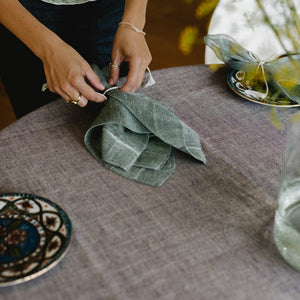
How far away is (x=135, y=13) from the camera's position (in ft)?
3.34

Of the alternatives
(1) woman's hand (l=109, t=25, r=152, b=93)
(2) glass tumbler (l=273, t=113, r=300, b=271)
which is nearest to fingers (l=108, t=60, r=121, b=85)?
(1) woman's hand (l=109, t=25, r=152, b=93)

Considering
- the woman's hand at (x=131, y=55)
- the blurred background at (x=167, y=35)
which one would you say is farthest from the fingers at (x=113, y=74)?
the blurred background at (x=167, y=35)

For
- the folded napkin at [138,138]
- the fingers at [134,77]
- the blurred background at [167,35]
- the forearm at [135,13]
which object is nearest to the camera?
the folded napkin at [138,138]

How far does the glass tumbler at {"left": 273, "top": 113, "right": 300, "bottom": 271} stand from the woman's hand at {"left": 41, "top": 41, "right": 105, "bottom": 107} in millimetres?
416

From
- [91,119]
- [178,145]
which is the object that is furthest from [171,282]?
[91,119]

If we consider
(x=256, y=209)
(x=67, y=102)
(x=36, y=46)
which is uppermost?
(x=36, y=46)

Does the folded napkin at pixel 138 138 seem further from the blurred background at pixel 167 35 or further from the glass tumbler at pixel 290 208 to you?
the blurred background at pixel 167 35

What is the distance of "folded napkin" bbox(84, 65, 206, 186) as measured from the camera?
75cm

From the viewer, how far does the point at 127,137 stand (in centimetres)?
78

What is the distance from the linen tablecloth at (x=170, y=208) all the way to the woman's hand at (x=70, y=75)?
7 centimetres

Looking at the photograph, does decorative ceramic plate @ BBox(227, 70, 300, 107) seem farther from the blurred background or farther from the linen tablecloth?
the blurred background

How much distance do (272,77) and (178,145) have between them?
1.12ft

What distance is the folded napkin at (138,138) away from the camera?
0.75 m

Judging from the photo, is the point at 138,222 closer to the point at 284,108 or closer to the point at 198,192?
the point at 198,192
